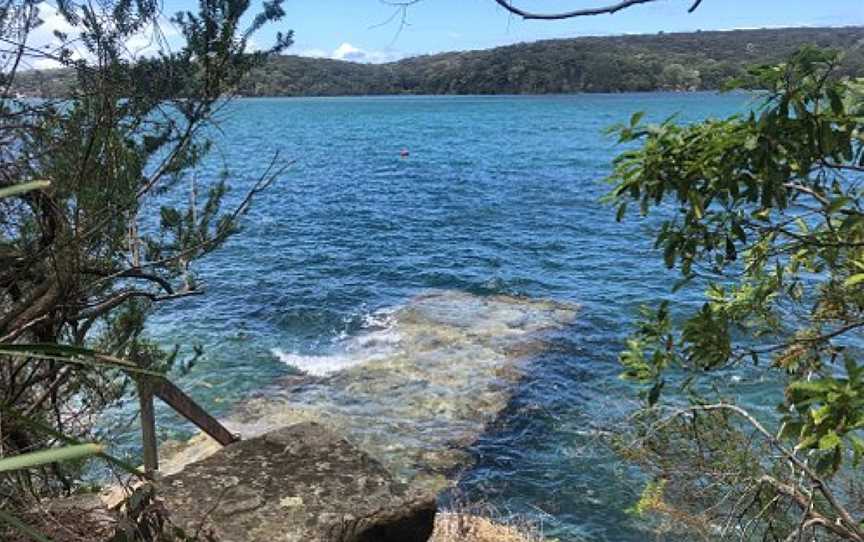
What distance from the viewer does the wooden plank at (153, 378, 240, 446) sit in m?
5.20

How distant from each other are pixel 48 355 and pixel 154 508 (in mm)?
1335

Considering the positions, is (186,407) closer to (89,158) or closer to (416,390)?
(89,158)

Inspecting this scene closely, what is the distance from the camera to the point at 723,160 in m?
3.11

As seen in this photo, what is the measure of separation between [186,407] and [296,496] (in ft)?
4.33

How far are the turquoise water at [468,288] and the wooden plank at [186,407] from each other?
1723 millimetres

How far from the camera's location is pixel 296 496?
179 inches

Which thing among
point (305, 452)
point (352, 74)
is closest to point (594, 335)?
point (305, 452)

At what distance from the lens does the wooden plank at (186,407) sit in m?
5.20

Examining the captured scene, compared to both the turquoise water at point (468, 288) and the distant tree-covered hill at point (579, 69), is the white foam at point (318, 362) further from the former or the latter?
the distant tree-covered hill at point (579, 69)

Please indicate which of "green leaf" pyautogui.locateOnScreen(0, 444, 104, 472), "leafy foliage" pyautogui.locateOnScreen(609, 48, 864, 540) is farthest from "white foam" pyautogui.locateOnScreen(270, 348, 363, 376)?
"green leaf" pyautogui.locateOnScreen(0, 444, 104, 472)

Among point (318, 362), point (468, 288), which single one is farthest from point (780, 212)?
point (468, 288)

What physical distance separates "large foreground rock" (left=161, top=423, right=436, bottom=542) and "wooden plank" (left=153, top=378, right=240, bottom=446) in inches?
19.0

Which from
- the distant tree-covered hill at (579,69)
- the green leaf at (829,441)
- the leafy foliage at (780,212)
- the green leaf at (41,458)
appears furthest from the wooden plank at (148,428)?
the distant tree-covered hill at (579,69)

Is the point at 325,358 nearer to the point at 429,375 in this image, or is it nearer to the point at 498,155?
the point at 429,375
